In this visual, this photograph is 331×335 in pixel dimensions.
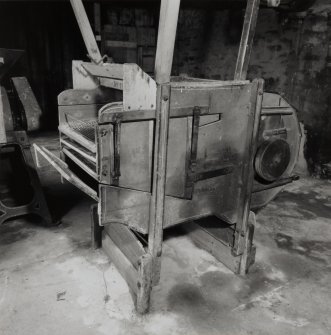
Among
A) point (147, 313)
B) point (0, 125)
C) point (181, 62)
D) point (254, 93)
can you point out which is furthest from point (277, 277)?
point (181, 62)

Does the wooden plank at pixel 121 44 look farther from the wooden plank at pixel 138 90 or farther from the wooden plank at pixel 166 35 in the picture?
the wooden plank at pixel 138 90

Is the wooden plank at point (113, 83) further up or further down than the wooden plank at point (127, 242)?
further up

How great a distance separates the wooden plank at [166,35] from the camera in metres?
2.18

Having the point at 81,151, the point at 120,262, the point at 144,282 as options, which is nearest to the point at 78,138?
the point at 81,151

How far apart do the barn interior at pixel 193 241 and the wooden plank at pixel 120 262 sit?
2.4 inches

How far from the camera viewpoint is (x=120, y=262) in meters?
2.71

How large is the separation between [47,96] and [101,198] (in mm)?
6326

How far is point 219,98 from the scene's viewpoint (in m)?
2.35

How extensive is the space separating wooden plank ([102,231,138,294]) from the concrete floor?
80 millimetres

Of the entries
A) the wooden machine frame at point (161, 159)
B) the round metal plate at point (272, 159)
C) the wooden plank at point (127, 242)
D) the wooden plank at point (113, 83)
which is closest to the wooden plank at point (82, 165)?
the wooden machine frame at point (161, 159)

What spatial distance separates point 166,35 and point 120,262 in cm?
169

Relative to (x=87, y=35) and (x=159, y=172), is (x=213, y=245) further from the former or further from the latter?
(x=87, y=35)

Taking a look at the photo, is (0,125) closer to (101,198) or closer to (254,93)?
(101,198)

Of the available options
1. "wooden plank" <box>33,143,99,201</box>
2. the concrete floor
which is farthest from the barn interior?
"wooden plank" <box>33,143,99,201</box>
